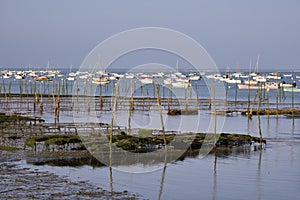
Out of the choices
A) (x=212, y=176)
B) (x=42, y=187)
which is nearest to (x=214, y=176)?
(x=212, y=176)

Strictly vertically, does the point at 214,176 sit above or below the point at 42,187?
below

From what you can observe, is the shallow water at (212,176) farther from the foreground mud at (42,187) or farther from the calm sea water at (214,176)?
the foreground mud at (42,187)

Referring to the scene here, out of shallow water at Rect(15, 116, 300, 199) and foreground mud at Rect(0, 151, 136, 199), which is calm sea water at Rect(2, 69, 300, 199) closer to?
shallow water at Rect(15, 116, 300, 199)

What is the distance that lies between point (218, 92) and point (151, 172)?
61393 millimetres

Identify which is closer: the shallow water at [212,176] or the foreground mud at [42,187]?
the foreground mud at [42,187]

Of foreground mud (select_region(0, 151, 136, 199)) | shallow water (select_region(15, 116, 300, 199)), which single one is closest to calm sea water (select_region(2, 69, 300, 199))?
shallow water (select_region(15, 116, 300, 199))

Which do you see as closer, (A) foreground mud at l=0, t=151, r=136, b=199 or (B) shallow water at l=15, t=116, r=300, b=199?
(A) foreground mud at l=0, t=151, r=136, b=199

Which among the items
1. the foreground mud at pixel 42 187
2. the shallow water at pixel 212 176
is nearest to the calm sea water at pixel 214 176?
the shallow water at pixel 212 176

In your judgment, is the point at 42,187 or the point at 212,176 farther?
the point at 212,176

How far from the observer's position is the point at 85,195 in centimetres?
1402

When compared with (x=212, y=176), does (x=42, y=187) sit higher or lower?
higher

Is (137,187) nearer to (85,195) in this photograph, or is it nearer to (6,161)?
(85,195)

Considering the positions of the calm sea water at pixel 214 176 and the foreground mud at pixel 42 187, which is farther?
the calm sea water at pixel 214 176

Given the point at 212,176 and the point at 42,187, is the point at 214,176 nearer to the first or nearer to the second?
the point at 212,176
